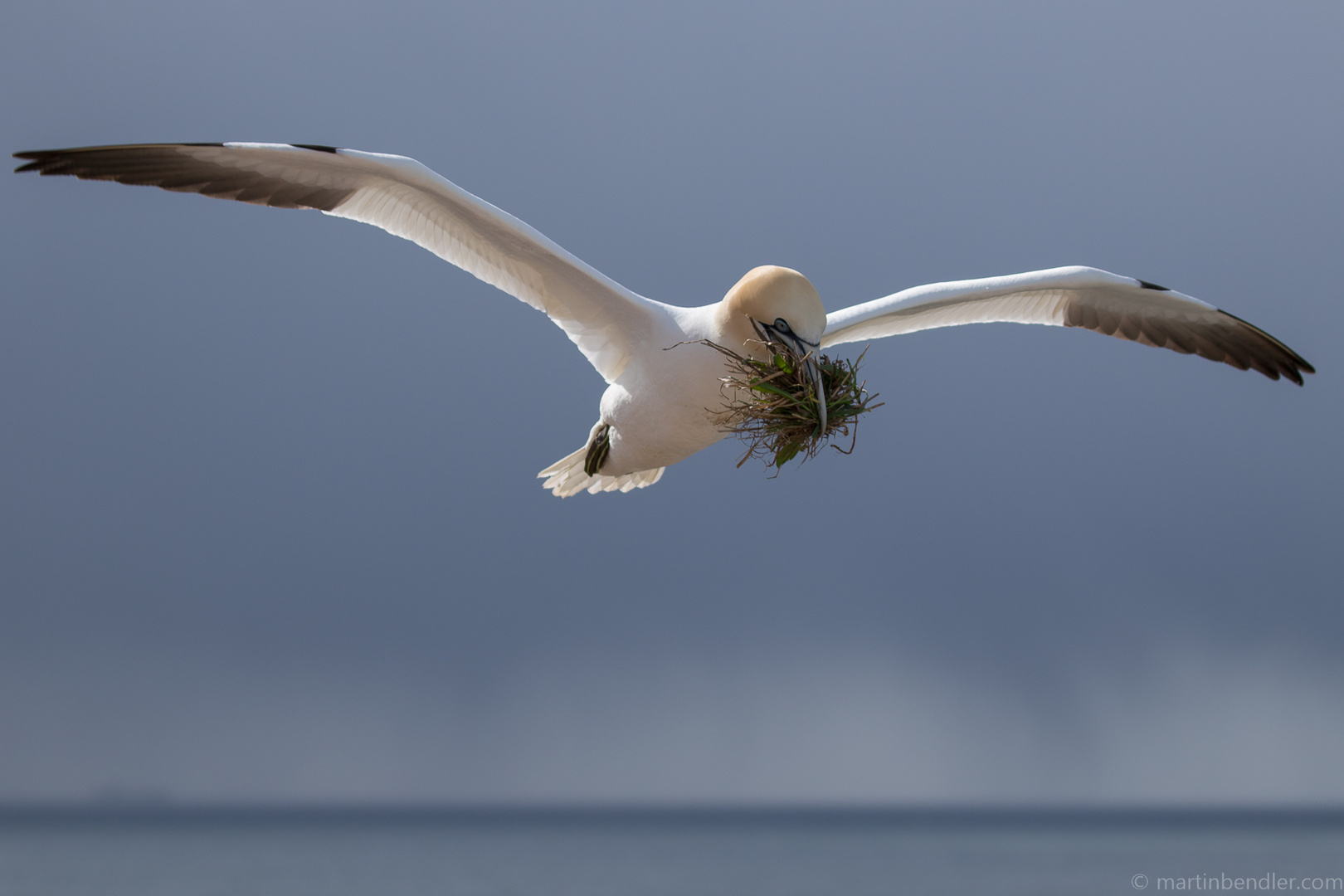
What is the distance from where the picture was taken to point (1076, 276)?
6762 mm

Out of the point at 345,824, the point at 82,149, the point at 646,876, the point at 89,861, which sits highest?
the point at 82,149

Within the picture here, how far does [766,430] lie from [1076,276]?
299 cm

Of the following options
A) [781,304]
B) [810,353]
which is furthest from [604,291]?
[810,353]

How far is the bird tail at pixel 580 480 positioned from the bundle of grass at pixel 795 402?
2.40 meters

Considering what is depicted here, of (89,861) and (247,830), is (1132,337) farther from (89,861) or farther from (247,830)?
(247,830)

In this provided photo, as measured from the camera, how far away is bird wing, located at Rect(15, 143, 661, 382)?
18.0ft

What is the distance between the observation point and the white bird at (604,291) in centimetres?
533

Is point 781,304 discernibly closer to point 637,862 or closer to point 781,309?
point 781,309

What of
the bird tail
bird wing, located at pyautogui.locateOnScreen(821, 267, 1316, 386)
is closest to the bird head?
bird wing, located at pyautogui.locateOnScreen(821, 267, 1316, 386)

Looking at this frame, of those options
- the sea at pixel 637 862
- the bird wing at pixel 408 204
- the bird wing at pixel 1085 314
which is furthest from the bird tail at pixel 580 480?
the sea at pixel 637 862

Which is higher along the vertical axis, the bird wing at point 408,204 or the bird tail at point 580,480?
the bird wing at point 408,204

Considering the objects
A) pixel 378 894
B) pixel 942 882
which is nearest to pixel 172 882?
pixel 378 894

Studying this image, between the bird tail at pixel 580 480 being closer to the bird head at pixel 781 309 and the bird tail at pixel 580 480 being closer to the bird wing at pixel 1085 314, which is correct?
the bird wing at pixel 1085 314

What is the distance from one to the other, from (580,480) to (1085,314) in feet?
11.8
